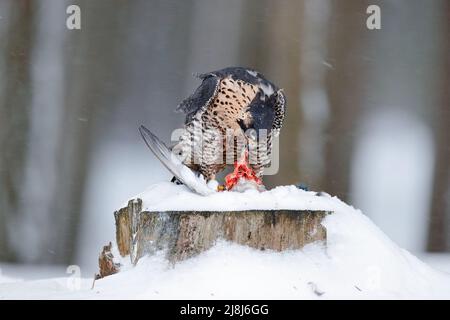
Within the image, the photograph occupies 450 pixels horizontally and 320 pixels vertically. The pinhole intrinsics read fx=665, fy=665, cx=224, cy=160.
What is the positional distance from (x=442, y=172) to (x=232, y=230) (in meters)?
2.66

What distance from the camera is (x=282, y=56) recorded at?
429 cm

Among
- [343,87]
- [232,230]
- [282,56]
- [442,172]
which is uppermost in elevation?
[282,56]

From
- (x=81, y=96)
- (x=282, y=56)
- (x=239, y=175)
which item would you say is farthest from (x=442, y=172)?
(x=81, y=96)

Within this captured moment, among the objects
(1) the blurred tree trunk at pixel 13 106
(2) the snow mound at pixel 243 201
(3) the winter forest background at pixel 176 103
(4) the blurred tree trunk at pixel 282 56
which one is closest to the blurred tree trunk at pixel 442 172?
→ (3) the winter forest background at pixel 176 103

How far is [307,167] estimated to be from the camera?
4.20 m

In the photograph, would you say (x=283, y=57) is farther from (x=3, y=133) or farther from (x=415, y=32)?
(x=3, y=133)

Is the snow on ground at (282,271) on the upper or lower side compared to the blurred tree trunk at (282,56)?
lower

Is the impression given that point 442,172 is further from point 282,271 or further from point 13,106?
point 13,106

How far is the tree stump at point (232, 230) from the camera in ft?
6.64

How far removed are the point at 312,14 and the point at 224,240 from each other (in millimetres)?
2772

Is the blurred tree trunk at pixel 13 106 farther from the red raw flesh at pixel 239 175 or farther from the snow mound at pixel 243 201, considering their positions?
the snow mound at pixel 243 201

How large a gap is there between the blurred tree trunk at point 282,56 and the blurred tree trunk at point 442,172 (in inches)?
35.6
